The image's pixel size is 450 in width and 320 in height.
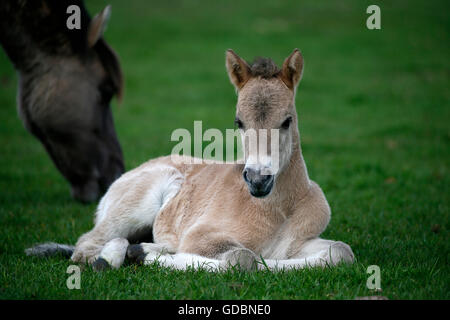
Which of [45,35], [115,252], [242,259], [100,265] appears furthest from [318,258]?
[45,35]

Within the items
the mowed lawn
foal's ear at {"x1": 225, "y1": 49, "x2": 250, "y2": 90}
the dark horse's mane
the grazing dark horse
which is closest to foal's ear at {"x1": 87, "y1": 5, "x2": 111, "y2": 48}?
the grazing dark horse

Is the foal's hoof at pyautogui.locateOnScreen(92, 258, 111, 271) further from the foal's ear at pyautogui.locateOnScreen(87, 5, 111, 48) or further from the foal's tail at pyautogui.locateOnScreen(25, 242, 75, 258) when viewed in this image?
the foal's ear at pyautogui.locateOnScreen(87, 5, 111, 48)

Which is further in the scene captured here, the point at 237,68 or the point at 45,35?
the point at 45,35

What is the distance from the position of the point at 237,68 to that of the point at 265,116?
0.72 m

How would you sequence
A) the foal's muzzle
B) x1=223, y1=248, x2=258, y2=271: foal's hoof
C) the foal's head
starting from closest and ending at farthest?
the foal's muzzle
the foal's head
x1=223, y1=248, x2=258, y2=271: foal's hoof

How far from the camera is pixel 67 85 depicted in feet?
28.0

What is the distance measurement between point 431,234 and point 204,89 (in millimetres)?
15832

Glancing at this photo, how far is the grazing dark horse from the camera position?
838 centimetres

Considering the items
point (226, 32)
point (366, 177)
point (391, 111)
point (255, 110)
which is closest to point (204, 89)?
point (391, 111)

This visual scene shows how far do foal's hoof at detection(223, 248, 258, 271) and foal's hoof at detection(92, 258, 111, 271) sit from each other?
3.88 feet

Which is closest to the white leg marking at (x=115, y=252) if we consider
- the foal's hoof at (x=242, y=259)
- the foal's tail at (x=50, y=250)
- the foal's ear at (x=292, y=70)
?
the foal's tail at (x=50, y=250)

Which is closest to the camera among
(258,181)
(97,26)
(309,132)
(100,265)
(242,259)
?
(258,181)

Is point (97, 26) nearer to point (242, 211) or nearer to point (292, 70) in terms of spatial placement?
point (292, 70)

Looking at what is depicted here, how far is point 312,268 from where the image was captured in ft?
15.9
